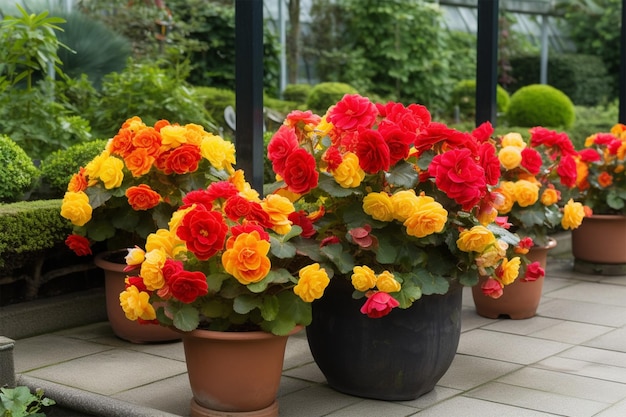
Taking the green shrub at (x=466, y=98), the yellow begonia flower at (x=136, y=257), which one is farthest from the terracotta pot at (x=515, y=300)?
the green shrub at (x=466, y=98)

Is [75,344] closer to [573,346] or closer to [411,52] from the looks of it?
[573,346]

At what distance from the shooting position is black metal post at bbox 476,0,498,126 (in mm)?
6095

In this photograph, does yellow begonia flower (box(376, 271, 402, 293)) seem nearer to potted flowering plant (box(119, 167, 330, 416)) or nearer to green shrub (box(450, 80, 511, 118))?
potted flowering plant (box(119, 167, 330, 416))

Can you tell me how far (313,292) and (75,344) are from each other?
1.84 metres

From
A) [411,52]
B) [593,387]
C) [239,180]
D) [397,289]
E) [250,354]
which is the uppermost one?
[411,52]

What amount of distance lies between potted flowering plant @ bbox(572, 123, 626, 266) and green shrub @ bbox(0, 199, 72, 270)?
3.61 metres

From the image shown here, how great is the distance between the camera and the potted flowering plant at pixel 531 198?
533 cm

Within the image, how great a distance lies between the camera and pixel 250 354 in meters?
3.60

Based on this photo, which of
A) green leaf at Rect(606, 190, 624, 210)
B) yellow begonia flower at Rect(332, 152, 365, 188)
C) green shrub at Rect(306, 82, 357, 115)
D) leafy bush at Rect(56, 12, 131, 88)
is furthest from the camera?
green shrub at Rect(306, 82, 357, 115)

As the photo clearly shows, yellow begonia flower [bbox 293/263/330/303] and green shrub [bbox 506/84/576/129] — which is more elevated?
green shrub [bbox 506/84/576/129]

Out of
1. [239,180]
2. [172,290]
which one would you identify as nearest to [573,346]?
[239,180]

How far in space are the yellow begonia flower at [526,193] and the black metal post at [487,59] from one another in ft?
3.65

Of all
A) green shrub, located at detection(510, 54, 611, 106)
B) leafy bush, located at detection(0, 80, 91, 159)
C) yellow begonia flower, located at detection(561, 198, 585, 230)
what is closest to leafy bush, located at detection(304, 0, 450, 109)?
green shrub, located at detection(510, 54, 611, 106)

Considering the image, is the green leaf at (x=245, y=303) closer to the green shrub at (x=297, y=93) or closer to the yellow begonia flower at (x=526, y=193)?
the yellow begonia flower at (x=526, y=193)
